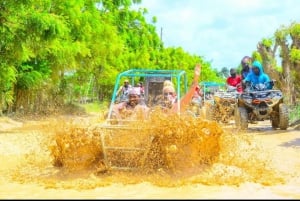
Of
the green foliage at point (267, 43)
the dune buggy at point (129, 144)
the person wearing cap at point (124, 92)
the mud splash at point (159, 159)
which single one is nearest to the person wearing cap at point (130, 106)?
the dune buggy at point (129, 144)

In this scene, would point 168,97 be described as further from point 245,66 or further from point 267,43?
point 267,43

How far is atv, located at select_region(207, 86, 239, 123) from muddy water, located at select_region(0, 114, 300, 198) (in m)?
7.18

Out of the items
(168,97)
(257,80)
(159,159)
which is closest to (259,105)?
(257,80)

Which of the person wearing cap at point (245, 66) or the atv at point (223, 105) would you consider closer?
the person wearing cap at point (245, 66)

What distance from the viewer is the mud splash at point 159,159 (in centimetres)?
798

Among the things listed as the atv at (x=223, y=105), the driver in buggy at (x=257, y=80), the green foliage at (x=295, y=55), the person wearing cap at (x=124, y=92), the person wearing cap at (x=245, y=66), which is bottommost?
the atv at (x=223, y=105)

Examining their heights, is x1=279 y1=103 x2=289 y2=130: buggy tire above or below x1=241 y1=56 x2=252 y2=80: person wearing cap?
below

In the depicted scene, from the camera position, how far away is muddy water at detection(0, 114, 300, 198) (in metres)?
7.33

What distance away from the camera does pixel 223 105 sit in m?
17.2

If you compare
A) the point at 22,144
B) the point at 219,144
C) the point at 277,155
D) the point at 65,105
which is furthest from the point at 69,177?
the point at 65,105

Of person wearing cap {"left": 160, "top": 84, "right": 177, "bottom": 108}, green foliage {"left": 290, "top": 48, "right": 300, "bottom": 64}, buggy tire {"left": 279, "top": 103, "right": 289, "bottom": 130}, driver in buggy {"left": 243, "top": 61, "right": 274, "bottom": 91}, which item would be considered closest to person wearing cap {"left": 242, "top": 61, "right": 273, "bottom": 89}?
driver in buggy {"left": 243, "top": 61, "right": 274, "bottom": 91}

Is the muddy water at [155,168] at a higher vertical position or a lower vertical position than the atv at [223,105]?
lower

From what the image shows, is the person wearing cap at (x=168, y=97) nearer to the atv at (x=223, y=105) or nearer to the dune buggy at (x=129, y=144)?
the dune buggy at (x=129, y=144)

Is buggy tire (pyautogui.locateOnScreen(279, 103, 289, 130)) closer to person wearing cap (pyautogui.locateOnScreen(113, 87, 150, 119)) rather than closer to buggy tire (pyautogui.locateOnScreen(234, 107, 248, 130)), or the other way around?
buggy tire (pyautogui.locateOnScreen(234, 107, 248, 130))
